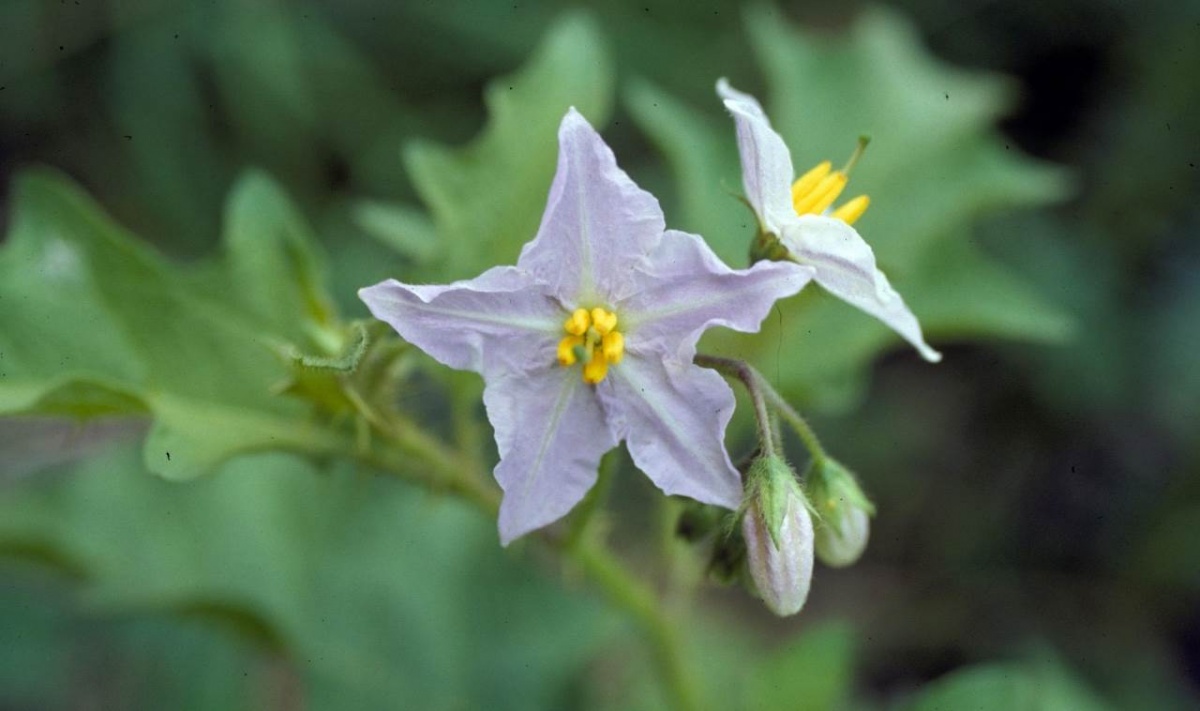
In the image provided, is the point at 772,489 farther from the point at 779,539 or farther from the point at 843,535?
the point at 843,535

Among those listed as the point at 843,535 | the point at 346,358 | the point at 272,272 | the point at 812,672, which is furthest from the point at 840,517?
the point at 272,272

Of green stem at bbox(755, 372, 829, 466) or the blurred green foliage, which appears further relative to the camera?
the blurred green foliage

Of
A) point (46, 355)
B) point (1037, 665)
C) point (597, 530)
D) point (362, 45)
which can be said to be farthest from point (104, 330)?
point (362, 45)

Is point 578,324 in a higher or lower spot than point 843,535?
higher

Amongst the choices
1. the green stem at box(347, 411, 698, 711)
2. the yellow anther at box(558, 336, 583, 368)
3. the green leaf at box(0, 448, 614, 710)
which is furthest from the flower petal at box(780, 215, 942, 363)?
the green leaf at box(0, 448, 614, 710)

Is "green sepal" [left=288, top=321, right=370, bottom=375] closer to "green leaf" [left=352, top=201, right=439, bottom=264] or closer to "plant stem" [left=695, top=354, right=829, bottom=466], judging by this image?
"plant stem" [left=695, top=354, right=829, bottom=466]

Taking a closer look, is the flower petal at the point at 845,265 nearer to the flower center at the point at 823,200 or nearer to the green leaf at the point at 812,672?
the flower center at the point at 823,200
